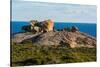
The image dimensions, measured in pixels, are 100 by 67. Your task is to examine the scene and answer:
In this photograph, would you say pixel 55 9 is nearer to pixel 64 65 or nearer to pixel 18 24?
pixel 18 24

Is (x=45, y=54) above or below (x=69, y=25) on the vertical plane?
below

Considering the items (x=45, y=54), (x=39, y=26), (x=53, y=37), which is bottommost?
(x=45, y=54)

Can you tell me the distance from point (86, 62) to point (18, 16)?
842mm

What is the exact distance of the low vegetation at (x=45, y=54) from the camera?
2232mm

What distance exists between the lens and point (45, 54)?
2330 mm

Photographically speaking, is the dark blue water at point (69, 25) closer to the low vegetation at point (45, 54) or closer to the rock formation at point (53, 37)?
the rock formation at point (53, 37)

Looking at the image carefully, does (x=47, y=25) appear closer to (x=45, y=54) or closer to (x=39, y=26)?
(x=39, y=26)

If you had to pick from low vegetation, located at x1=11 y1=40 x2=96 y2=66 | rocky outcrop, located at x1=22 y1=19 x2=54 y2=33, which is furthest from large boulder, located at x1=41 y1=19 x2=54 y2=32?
low vegetation, located at x1=11 y1=40 x2=96 y2=66

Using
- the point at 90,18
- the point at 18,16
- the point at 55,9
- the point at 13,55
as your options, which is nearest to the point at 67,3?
the point at 55,9

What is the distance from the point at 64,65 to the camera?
2402 mm

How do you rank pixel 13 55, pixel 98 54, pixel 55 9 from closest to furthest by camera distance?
pixel 13 55 < pixel 55 9 < pixel 98 54

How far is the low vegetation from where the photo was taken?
2.23 m

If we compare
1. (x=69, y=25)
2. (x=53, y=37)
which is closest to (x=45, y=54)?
(x=53, y=37)

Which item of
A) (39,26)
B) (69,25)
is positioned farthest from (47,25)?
(69,25)
